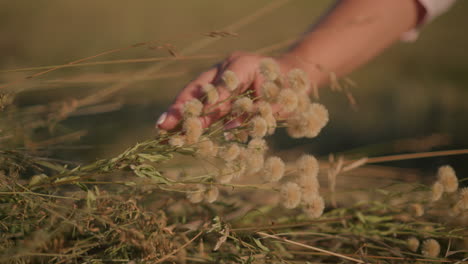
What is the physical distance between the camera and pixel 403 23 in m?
0.88

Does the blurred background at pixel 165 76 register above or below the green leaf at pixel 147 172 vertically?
above

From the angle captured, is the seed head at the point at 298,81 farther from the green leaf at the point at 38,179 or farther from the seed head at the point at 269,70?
the green leaf at the point at 38,179

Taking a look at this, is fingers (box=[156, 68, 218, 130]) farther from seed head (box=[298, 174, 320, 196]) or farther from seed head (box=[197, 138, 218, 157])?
seed head (box=[298, 174, 320, 196])

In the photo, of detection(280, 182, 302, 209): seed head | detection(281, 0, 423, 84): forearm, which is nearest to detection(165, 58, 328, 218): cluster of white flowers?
detection(280, 182, 302, 209): seed head

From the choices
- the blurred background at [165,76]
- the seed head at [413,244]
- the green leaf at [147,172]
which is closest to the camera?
the green leaf at [147,172]

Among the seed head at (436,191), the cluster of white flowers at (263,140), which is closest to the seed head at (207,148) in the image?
the cluster of white flowers at (263,140)

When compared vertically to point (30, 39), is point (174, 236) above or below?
below

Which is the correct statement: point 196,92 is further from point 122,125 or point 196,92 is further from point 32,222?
point 122,125

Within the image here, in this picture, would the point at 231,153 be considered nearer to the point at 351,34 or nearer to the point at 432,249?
the point at 432,249

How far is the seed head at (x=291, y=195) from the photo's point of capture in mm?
463

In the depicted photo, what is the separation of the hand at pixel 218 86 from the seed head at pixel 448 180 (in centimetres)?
27

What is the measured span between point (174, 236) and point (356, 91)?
1924 mm

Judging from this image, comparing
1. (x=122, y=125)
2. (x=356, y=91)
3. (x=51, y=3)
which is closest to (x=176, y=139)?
(x=122, y=125)

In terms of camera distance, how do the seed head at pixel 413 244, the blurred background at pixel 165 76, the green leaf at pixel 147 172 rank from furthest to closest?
the blurred background at pixel 165 76, the seed head at pixel 413 244, the green leaf at pixel 147 172
